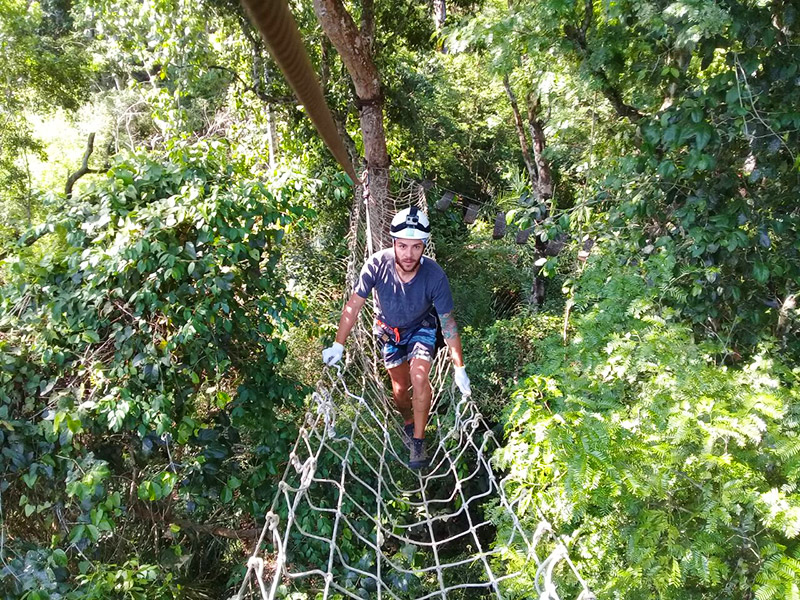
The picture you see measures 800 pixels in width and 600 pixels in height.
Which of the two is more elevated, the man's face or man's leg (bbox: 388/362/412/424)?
the man's face

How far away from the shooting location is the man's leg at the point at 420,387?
Result: 7.98 feet

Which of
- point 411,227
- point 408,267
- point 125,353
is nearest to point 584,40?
point 411,227

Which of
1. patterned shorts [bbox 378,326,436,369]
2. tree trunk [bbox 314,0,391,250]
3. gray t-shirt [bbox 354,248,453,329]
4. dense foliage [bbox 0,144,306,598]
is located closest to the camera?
dense foliage [bbox 0,144,306,598]

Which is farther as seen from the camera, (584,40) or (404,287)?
(584,40)

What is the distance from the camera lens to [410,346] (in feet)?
8.41

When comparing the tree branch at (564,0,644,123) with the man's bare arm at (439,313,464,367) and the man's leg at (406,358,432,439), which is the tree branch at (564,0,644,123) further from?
the man's leg at (406,358,432,439)

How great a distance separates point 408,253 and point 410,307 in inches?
10.3

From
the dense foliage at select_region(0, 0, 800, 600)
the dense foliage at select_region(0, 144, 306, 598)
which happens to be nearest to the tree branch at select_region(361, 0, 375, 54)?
the dense foliage at select_region(0, 0, 800, 600)

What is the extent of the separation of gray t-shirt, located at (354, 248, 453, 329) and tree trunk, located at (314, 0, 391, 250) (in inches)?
49.6

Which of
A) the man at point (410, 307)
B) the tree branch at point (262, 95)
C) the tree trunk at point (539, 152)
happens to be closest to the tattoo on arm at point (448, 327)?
the man at point (410, 307)

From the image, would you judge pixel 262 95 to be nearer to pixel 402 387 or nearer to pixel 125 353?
pixel 402 387

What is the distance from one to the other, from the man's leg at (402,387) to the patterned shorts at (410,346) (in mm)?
36

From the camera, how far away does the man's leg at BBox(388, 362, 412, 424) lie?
104 inches

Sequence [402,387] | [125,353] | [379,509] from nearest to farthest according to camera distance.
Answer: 1. [125,353]
2. [379,509]
3. [402,387]
